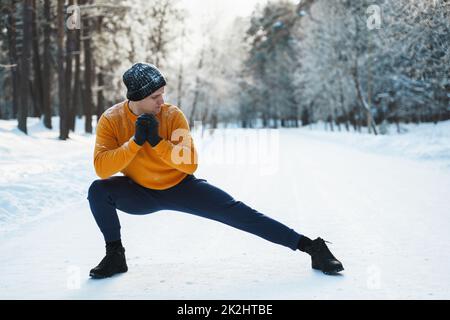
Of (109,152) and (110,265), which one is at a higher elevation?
(109,152)

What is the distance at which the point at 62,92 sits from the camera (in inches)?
748

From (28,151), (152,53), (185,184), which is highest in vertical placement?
(152,53)

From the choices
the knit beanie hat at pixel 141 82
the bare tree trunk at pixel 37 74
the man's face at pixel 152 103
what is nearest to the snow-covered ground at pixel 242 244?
the man's face at pixel 152 103

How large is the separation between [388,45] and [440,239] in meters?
20.4

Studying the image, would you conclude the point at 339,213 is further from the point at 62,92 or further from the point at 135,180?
the point at 62,92

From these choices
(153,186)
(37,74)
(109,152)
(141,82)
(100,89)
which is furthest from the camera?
(37,74)

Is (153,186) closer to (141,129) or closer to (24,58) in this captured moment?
(141,129)

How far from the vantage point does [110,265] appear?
3.48 m

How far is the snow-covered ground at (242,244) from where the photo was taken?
3.23 metres

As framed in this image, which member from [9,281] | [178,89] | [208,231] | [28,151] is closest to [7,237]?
[9,281]

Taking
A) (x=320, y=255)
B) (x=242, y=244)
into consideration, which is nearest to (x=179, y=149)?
(x=320, y=255)

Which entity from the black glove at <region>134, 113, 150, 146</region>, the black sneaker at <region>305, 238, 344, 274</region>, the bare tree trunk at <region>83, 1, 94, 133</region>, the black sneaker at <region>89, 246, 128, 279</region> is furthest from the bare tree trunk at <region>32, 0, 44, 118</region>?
the black sneaker at <region>305, 238, 344, 274</region>

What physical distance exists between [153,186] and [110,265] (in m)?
0.66

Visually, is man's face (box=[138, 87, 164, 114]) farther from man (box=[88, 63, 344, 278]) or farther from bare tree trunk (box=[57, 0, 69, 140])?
bare tree trunk (box=[57, 0, 69, 140])
